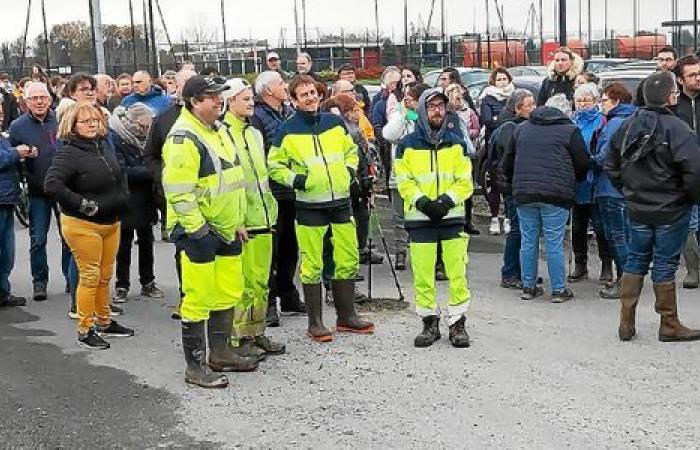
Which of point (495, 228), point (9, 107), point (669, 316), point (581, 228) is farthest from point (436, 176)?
point (9, 107)

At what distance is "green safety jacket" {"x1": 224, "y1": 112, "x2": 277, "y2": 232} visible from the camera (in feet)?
21.6

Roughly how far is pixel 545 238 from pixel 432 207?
182 centimetres

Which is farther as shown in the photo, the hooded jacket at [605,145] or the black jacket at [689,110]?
the black jacket at [689,110]

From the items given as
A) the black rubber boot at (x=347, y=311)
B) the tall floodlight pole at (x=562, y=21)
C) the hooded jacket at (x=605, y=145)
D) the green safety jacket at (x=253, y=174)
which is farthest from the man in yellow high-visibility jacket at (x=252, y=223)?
the tall floodlight pole at (x=562, y=21)

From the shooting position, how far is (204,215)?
6078 mm

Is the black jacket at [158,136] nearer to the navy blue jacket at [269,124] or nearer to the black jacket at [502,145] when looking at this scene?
the navy blue jacket at [269,124]

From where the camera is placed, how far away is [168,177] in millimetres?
5879

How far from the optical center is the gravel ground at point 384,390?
5.25m

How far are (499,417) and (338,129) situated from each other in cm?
264

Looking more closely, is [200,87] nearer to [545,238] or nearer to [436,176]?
[436,176]

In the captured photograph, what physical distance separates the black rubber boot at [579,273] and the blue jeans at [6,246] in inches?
198

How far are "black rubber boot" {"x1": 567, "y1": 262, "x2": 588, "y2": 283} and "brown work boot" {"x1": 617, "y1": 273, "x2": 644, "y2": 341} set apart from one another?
6.46 ft

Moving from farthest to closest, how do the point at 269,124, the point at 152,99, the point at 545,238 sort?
1. the point at 152,99
2. the point at 545,238
3. the point at 269,124

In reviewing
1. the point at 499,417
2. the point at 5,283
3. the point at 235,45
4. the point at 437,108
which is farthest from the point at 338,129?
the point at 235,45
